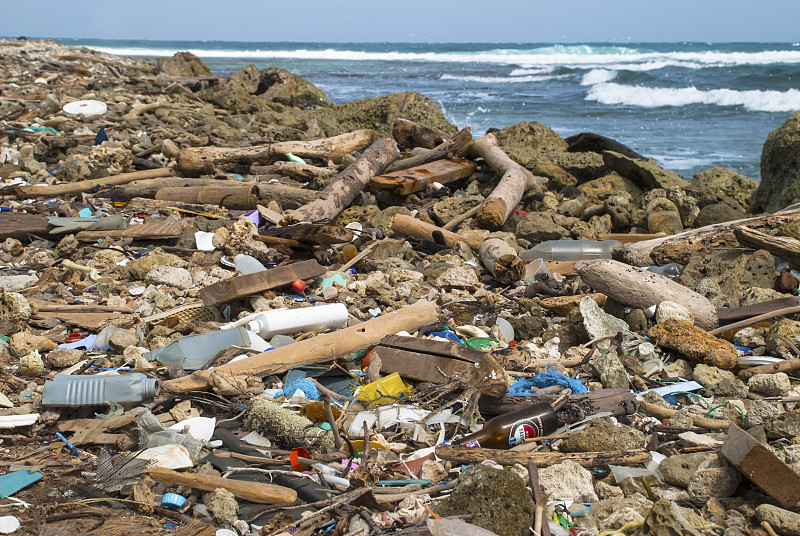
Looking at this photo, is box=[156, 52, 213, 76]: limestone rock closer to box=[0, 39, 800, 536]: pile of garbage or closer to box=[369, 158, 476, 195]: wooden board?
box=[0, 39, 800, 536]: pile of garbage

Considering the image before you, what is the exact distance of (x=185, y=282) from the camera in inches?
191

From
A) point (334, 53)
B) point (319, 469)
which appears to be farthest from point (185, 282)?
point (334, 53)

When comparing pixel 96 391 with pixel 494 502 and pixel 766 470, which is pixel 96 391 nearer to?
pixel 494 502

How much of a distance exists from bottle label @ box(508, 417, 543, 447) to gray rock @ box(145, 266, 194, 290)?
3.02 m

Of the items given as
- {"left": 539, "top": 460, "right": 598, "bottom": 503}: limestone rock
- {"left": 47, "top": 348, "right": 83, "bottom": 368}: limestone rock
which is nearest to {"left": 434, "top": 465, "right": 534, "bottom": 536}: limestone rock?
{"left": 539, "top": 460, "right": 598, "bottom": 503}: limestone rock

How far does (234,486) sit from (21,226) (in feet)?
14.7

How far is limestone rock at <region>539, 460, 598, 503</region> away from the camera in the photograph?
8.07 feet

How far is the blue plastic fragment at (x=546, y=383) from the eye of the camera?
3.27m

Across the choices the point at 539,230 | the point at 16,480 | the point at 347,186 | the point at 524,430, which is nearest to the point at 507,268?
the point at 539,230

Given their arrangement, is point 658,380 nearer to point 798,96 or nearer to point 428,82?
point 798,96

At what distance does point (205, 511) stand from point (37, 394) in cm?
149

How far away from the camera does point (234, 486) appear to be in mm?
2479

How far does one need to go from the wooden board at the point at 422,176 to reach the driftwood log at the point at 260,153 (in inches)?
44.1

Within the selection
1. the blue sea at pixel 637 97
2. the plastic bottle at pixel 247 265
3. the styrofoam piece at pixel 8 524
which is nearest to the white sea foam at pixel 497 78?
the blue sea at pixel 637 97
